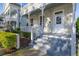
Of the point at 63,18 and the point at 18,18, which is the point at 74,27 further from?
the point at 18,18

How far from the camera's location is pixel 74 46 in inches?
125

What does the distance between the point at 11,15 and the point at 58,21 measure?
789 millimetres

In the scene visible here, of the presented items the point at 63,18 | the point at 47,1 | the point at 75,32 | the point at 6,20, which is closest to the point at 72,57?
the point at 75,32

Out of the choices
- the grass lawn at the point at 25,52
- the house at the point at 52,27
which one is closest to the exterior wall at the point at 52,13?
the house at the point at 52,27

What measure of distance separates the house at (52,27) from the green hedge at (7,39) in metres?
0.28

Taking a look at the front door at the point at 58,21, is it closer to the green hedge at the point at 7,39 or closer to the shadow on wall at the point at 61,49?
the shadow on wall at the point at 61,49

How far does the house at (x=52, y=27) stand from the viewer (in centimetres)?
319

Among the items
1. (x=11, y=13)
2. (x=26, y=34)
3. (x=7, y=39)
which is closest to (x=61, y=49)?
(x=26, y=34)

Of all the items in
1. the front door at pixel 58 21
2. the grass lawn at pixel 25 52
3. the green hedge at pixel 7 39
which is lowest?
the grass lawn at pixel 25 52

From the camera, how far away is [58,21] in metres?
3.22

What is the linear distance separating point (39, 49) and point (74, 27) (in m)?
0.69

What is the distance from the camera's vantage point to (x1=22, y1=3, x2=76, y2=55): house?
3186 millimetres

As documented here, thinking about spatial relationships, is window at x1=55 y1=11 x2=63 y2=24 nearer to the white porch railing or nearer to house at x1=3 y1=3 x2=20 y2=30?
the white porch railing

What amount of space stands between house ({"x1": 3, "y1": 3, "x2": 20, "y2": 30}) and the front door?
2.05 ft
